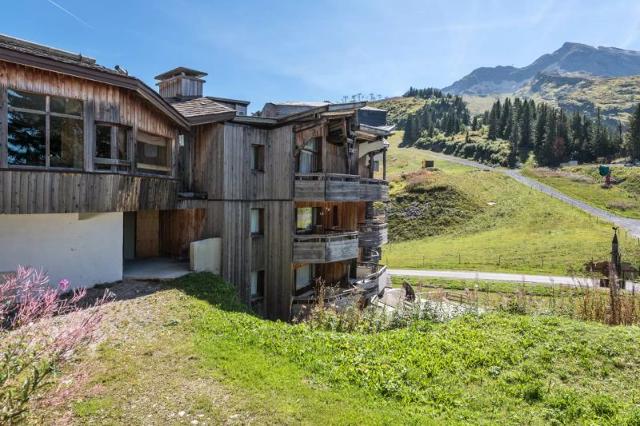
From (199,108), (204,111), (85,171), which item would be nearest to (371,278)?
(204,111)

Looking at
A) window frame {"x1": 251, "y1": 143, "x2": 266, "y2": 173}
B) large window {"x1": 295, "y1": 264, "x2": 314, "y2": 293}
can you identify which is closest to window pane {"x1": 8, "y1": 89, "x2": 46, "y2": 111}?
window frame {"x1": 251, "y1": 143, "x2": 266, "y2": 173}

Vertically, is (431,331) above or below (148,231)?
below

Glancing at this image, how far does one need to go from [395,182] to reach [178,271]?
56.9m

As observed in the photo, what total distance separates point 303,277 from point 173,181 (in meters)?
8.80

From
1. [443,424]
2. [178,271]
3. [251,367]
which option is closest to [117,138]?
[178,271]

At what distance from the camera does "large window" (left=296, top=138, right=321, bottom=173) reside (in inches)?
807

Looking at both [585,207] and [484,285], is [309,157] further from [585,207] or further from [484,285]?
[585,207]

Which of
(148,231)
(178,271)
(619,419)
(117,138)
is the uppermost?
(117,138)

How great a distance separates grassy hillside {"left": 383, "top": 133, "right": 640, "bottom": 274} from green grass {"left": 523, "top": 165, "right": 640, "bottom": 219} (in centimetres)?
709

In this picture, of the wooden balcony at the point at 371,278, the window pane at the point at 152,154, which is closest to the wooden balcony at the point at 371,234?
the wooden balcony at the point at 371,278

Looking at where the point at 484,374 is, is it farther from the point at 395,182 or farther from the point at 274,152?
the point at 395,182

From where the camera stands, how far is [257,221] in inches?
736

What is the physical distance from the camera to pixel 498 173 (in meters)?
73.1

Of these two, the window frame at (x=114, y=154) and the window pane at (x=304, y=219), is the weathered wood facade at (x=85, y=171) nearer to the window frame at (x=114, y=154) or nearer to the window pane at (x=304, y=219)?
the window frame at (x=114, y=154)
